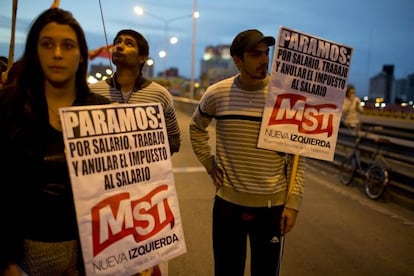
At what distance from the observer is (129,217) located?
7.00 feet

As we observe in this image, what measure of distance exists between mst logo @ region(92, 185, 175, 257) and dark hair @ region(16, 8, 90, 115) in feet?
1.78

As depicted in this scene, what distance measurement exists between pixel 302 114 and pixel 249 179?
22.1 inches

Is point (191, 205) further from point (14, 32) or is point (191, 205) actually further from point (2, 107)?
point (2, 107)

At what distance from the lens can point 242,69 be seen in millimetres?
2941

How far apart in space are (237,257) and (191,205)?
4.05 meters

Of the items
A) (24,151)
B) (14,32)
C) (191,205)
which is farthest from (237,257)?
(191,205)

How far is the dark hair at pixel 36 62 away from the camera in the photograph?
2025mm

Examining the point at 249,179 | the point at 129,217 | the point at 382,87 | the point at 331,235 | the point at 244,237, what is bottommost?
the point at 331,235

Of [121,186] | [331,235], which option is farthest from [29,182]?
[331,235]

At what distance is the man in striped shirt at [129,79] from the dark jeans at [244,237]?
1.09 metres

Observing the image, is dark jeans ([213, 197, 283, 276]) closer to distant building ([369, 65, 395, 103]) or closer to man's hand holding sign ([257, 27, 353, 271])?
man's hand holding sign ([257, 27, 353, 271])

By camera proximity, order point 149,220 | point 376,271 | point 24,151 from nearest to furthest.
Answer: point 24,151 → point 149,220 → point 376,271

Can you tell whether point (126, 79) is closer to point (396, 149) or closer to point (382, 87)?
point (396, 149)

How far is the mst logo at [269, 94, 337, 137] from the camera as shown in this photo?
287 centimetres
